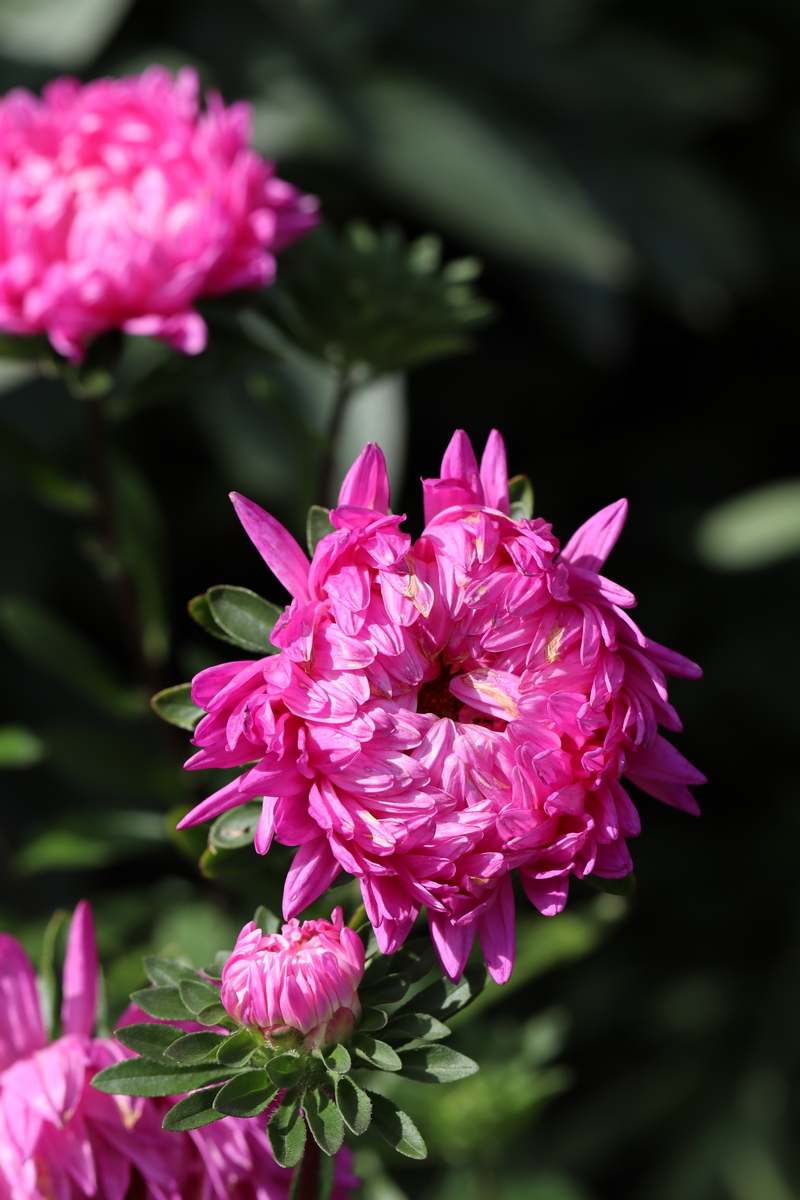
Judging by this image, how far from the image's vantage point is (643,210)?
89.0 inches

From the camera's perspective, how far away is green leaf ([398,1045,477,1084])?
52 cm

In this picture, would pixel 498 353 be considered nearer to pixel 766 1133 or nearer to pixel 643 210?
pixel 643 210

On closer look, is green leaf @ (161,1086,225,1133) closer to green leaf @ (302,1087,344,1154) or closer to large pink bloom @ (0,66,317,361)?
green leaf @ (302,1087,344,1154)

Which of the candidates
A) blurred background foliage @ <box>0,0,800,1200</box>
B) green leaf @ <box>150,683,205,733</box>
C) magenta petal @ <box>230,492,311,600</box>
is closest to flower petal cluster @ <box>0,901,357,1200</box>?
green leaf @ <box>150,683,205,733</box>

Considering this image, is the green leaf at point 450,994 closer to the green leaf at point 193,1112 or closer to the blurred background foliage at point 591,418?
the green leaf at point 193,1112

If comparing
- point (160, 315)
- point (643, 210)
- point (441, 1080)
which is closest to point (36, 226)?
point (160, 315)

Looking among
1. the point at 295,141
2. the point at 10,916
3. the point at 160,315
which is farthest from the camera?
the point at 295,141

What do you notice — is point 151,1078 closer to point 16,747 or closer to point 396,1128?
point 396,1128

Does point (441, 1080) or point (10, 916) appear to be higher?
point (441, 1080)

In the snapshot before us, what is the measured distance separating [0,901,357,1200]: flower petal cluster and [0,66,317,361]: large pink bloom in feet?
1.44

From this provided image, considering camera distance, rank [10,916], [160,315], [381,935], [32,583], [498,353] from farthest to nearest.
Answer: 1. [498,353]
2. [32,583]
3. [10,916]
4. [160,315]
5. [381,935]

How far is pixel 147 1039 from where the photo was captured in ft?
1.81

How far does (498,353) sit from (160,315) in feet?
4.61

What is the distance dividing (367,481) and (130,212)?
0.49m
